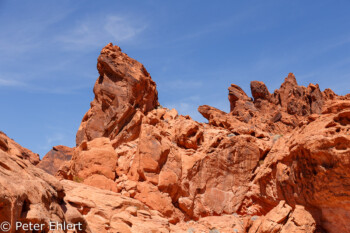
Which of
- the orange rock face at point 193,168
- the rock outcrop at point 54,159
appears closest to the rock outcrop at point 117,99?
the orange rock face at point 193,168

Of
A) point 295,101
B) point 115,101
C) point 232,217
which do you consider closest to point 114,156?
point 115,101

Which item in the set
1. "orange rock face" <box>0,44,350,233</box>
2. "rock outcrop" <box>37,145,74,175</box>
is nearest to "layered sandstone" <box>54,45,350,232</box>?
"orange rock face" <box>0,44,350,233</box>

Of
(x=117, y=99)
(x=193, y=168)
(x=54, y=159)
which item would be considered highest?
(x=54, y=159)

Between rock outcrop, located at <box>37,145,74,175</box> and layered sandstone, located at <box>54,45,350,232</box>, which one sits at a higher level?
rock outcrop, located at <box>37,145,74,175</box>

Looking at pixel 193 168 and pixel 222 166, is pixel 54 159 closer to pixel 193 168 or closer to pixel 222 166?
pixel 193 168

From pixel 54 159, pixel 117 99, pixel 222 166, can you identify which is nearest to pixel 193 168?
pixel 222 166

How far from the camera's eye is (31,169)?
13070 millimetres

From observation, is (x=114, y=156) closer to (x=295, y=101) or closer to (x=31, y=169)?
(x=31, y=169)

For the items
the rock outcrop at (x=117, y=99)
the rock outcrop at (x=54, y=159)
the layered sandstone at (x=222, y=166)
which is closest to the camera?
the layered sandstone at (x=222, y=166)

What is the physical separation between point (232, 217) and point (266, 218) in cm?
359

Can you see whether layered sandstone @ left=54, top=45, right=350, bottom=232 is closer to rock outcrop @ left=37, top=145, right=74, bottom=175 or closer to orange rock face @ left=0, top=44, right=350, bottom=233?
orange rock face @ left=0, top=44, right=350, bottom=233

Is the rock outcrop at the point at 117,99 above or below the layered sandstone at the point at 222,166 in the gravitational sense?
above

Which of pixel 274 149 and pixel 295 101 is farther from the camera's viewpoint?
pixel 295 101

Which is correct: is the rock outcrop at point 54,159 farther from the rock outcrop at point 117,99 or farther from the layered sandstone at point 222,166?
the layered sandstone at point 222,166
